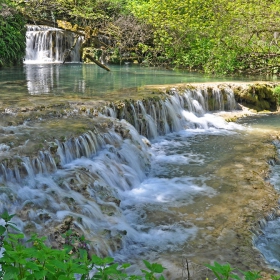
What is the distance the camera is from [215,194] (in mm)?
6230

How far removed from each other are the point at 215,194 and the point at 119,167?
5.78 feet

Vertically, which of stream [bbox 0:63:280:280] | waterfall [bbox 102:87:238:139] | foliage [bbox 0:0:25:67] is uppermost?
foliage [bbox 0:0:25:67]

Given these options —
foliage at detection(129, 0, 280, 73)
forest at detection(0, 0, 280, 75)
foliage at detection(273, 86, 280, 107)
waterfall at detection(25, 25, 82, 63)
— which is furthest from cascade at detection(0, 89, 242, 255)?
waterfall at detection(25, 25, 82, 63)

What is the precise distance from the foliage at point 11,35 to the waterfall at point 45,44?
3.62 meters

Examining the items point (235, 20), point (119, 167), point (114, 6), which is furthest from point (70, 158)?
point (114, 6)

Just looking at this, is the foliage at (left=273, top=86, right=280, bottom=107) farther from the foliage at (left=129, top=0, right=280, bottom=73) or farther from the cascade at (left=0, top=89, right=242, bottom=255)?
the cascade at (left=0, top=89, right=242, bottom=255)

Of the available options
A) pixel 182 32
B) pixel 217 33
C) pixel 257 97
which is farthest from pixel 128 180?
pixel 182 32

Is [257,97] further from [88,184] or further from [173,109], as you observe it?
[88,184]

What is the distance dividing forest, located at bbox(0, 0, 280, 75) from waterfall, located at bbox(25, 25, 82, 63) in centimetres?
79

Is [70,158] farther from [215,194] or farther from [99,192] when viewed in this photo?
[215,194]

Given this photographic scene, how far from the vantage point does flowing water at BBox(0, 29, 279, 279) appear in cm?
466

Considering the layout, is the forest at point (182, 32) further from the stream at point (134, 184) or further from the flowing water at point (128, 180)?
the stream at point (134, 184)

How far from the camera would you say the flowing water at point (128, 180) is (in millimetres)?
4664

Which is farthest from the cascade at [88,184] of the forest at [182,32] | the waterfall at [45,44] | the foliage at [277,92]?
the waterfall at [45,44]
